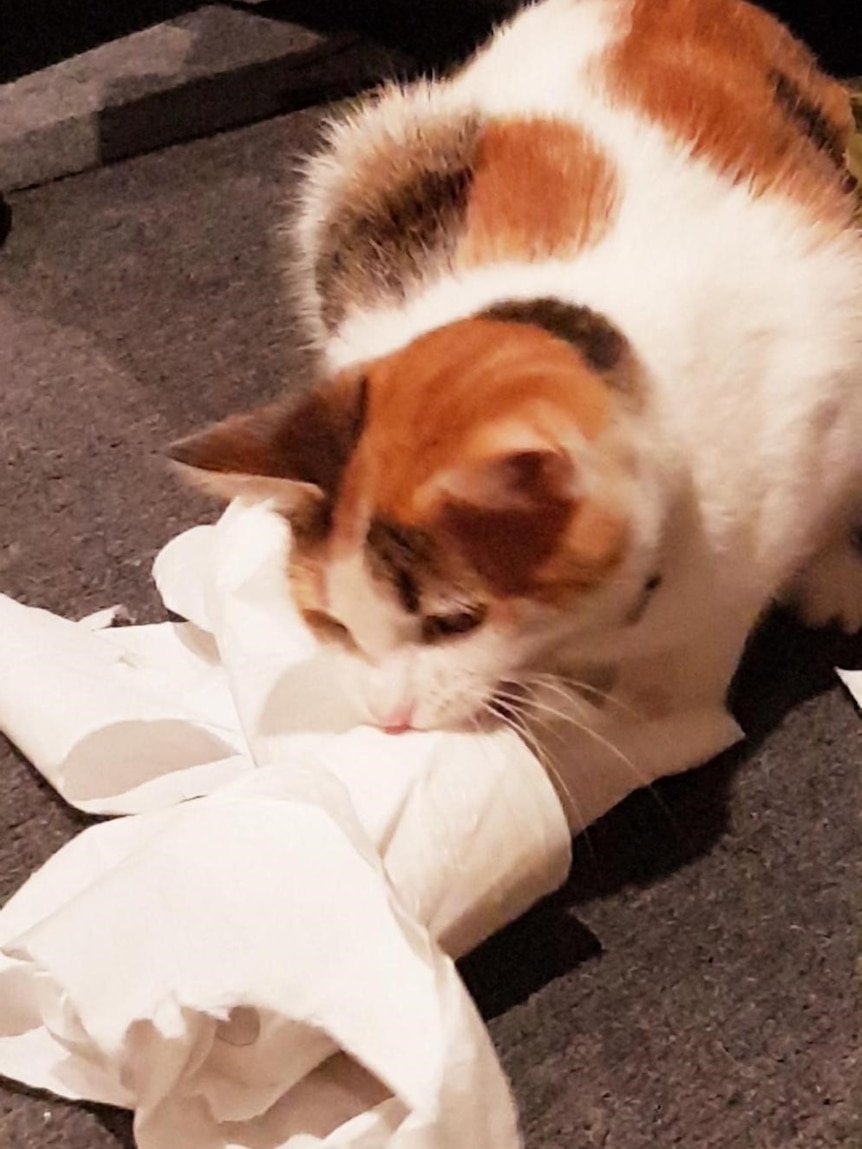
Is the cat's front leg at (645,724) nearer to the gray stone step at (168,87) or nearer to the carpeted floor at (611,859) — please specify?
the carpeted floor at (611,859)

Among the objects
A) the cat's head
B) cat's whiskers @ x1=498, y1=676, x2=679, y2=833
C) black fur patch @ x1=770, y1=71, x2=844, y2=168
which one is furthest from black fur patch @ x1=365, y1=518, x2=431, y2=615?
black fur patch @ x1=770, y1=71, x2=844, y2=168

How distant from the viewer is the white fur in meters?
0.97

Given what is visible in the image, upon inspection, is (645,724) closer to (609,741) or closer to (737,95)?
(609,741)

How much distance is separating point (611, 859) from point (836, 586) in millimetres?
332

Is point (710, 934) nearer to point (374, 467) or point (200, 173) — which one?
point (374, 467)

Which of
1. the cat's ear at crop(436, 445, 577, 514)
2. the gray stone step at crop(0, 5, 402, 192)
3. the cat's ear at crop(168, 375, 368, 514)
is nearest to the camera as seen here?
the cat's ear at crop(436, 445, 577, 514)

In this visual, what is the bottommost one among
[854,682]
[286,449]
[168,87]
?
[168,87]

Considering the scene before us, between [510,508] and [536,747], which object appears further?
[536,747]

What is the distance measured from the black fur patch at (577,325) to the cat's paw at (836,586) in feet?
1.25

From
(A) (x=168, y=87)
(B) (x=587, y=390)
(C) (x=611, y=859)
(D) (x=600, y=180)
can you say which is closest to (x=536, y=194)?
(D) (x=600, y=180)

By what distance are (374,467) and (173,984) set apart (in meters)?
0.33

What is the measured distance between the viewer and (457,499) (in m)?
0.83

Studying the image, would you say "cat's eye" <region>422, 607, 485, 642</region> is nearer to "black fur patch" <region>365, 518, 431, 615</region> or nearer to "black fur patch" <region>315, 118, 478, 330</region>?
"black fur patch" <region>365, 518, 431, 615</region>

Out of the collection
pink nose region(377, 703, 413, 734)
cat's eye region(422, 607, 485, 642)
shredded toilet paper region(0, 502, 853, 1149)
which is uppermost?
cat's eye region(422, 607, 485, 642)
